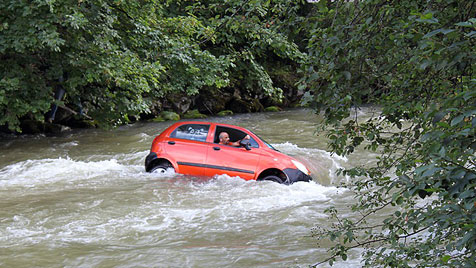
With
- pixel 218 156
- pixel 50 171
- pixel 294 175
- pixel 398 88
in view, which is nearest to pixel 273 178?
pixel 294 175

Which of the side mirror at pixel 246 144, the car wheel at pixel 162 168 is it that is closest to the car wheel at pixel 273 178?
the side mirror at pixel 246 144

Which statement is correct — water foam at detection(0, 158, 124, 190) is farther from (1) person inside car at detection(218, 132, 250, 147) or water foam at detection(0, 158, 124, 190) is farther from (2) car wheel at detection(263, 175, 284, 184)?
(2) car wheel at detection(263, 175, 284, 184)

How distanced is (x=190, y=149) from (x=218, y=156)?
2.24ft

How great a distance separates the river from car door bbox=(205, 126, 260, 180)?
202 millimetres

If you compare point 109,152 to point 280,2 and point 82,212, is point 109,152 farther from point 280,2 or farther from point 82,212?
point 280,2

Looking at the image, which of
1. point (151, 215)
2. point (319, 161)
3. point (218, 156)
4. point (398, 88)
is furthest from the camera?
point (319, 161)

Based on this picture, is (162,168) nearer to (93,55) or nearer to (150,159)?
(150,159)

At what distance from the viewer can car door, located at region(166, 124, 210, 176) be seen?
34.1 feet

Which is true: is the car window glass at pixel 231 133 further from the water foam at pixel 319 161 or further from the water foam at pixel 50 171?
the water foam at pixel 50 171

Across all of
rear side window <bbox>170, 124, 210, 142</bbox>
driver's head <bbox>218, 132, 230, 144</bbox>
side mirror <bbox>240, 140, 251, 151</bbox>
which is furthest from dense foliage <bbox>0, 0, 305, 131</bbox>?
side mirror <bbox>240, 140, 251, 151</bbox>

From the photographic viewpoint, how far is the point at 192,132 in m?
10.7

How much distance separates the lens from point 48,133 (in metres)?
18.5

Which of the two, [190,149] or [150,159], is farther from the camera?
[150,159]

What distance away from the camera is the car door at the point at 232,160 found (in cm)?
1010
